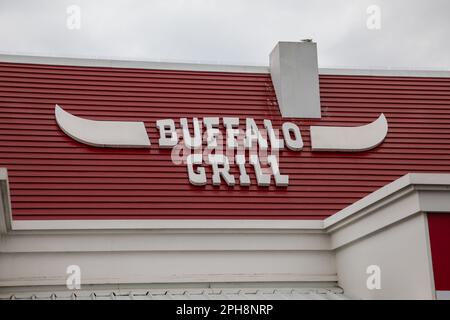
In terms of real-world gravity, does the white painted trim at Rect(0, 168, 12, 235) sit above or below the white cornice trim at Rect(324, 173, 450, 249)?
above

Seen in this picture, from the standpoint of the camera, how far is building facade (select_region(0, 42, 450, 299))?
43.5ft

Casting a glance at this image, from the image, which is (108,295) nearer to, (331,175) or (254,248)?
(254,248)

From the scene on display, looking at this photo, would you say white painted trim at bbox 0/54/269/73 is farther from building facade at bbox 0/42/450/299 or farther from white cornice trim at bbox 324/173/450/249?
white cornice trim at bbox 324/173/450/249

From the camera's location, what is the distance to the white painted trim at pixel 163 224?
1343cm

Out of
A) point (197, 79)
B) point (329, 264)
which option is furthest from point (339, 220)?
point (197, 79)

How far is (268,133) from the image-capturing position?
1584cm

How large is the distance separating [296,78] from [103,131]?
171 inches

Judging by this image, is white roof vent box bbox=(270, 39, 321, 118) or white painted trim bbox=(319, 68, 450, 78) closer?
white roof vent box bbox=(270, 39, 321, 118)

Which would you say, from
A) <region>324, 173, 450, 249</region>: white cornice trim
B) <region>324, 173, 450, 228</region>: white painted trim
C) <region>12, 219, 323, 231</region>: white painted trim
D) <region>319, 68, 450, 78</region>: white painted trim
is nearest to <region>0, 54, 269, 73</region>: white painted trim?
<region>319, 68, 450, 78</region>: white painted trim

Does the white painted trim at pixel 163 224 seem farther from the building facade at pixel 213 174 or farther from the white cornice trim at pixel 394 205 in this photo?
the white cornice trim at pixel 394 205

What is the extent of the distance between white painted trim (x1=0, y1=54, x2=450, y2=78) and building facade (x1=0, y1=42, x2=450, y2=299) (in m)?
0.04

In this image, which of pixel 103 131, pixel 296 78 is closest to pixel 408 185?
pixel 296 78

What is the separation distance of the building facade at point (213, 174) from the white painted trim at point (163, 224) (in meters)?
0.03

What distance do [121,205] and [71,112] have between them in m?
2.41
